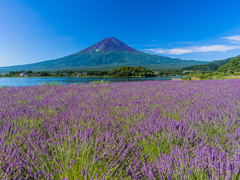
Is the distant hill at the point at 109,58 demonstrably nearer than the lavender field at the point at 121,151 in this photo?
No

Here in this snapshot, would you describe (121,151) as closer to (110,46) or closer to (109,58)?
(110,46)

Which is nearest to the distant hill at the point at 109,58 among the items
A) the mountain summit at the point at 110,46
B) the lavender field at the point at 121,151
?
the mountain summit at the point at 110,46

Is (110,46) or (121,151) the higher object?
(110,46)

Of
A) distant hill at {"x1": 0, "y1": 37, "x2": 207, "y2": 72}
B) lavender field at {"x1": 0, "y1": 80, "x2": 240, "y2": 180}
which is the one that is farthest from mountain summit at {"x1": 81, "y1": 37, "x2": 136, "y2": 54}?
lavender field at {"x1": 0, "y1": 80, "x2": 240, "y2": 180}

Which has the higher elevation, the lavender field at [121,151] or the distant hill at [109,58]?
the distant hill at [109,58]

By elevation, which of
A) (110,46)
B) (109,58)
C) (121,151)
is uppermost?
(110,46)

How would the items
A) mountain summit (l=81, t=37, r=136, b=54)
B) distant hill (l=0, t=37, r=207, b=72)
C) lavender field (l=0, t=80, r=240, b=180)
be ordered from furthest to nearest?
mountain summit (l=81, t=37, r=136, b=54), distant hill (l=0, t=37, r=207, b=72), lavender field (l=0, t=80, r=240, b=180)

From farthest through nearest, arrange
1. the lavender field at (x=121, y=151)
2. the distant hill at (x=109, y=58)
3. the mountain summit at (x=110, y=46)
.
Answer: the mountain summit at (x=110, y=46), the distant hill at (x=109, y=58), the lavender field at (x=121, y=151)

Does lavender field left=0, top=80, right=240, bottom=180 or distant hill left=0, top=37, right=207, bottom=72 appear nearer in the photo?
lavender field left=0, top=80, right=240, bottom=180

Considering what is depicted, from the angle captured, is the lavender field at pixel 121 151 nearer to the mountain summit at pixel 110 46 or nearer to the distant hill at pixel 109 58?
the distant hill at pixel 109 58

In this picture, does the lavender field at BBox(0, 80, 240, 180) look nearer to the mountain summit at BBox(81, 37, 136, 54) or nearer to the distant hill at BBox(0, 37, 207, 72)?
the distant hill at BBox(0, 37, 207, 72)

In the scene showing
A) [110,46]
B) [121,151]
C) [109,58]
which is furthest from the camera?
[109,58]

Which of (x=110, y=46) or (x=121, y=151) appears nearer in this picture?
(x=121, y=151)

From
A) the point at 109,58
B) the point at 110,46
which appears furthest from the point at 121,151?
the point at 109,58
